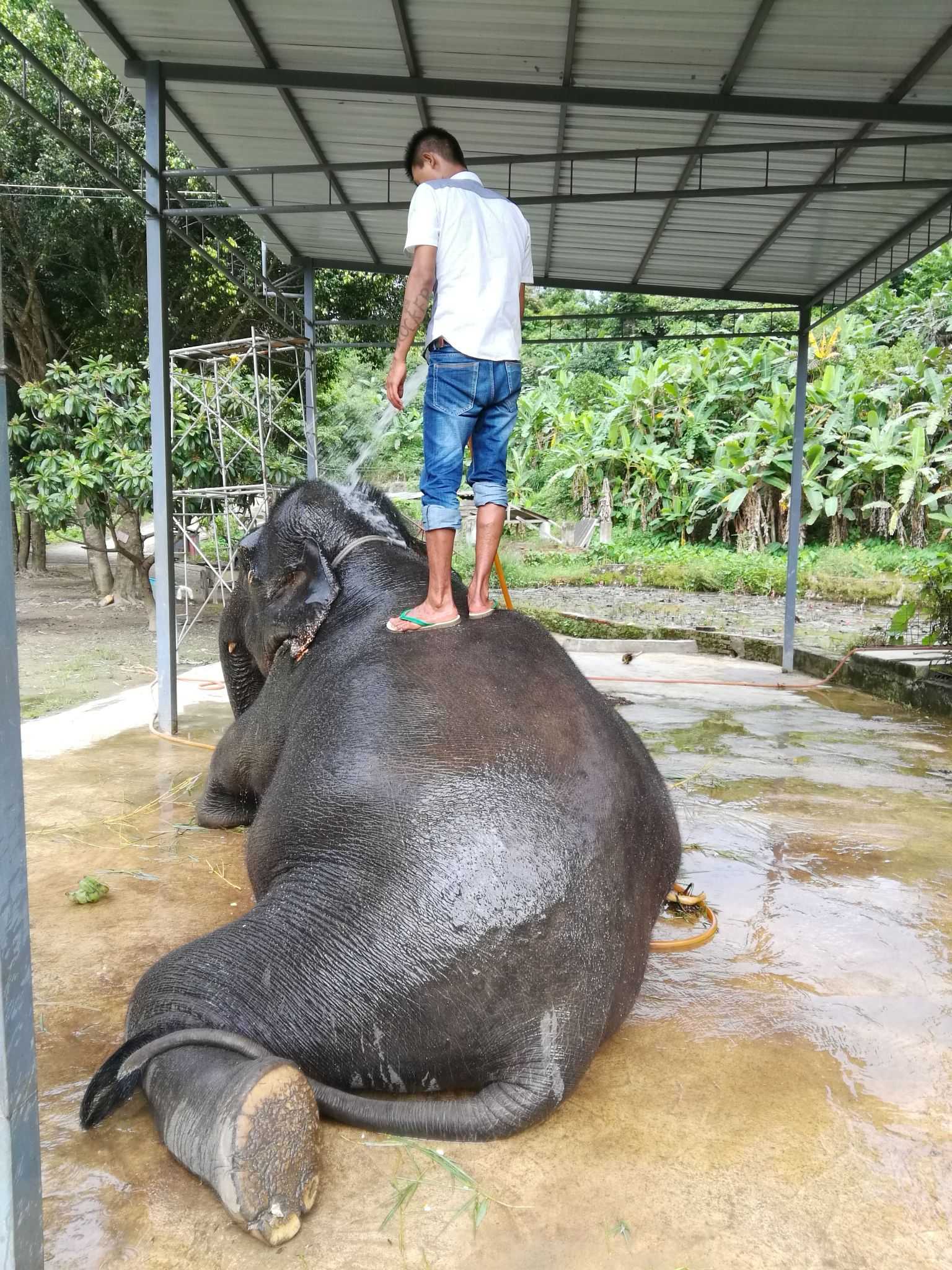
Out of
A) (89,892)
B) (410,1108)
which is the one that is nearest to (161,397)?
(89,892)

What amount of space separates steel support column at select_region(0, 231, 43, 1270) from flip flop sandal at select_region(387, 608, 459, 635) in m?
1.36

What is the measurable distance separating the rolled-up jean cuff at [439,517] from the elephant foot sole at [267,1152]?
5.29ft

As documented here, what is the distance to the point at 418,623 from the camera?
9.16 feet

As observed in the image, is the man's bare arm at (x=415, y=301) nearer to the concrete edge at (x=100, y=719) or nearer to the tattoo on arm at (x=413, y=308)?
the tattoo on arm at (x=413, y=308)

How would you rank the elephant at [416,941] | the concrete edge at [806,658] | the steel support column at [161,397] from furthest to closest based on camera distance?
the concrete edge at [806,658] < the steel support column at [161,397] < the elephant at [416,941]

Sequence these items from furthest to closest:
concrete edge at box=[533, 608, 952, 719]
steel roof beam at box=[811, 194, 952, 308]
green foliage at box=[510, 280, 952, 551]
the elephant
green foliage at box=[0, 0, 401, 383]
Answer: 1. green foliage at box=[510, 280, 952, 551]
2. green foliage at box=[0, 0, 401, 383]
3. concrete edge at box=[533, 608, 952, 719]
4. steel roof beam at box=[811, 194, 952, 308]
5. the elephant

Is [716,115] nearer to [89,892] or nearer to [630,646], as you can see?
[89,892]

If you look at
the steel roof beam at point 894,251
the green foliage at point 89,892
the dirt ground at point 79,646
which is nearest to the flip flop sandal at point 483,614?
the green foliage at point 89,892

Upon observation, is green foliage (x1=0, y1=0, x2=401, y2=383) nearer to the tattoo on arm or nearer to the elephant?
the tattoo on arm

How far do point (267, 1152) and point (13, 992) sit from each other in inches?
25.1

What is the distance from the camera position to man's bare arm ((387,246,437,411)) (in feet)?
10.1

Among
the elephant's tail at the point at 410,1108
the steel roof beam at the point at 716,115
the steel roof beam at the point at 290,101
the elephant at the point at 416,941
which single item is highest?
the steel roof beam at the point at 290,101

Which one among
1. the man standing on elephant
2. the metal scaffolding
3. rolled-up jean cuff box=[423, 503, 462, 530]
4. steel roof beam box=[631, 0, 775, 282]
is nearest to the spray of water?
the man standing on elephant

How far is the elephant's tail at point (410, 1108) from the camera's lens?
2143mm
